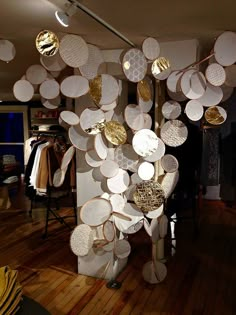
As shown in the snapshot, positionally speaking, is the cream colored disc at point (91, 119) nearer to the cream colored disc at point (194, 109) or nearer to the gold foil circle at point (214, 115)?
the cream colored disc at point (194, 109)

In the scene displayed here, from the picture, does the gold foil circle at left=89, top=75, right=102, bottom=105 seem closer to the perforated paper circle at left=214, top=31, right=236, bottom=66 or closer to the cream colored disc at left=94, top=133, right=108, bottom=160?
the cream colored disc at left=94, top=133, right=108, bottom=160

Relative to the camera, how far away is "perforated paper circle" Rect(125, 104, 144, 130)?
237 centimetres

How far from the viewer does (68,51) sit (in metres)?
2.05

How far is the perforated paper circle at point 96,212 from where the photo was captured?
244cm

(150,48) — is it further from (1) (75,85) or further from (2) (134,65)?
(1) (75,85)

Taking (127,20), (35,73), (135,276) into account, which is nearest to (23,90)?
(35,73)

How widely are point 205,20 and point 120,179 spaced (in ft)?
4.25

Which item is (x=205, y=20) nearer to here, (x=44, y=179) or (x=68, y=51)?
(x=68, y=51)

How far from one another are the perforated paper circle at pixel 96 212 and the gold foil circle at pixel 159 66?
1.08 meters

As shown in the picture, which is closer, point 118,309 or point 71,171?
point 118,309

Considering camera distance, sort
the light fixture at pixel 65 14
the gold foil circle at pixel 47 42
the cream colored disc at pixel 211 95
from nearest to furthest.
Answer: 1. the light fixture at pixel 65 14
2. the gold foil circle at pixel 47 42
3. the cream colored disc at pixel 211 95

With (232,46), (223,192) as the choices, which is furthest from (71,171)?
(223,192)

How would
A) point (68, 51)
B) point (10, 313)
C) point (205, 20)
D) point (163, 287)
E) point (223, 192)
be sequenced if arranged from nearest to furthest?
point (10, 313) → point (205, 20) → point (68, 51) → point (163, 287) → point (223, 192)

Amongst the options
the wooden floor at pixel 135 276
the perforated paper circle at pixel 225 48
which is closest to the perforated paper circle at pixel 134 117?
the perforated paper circle at pixel 225 48
